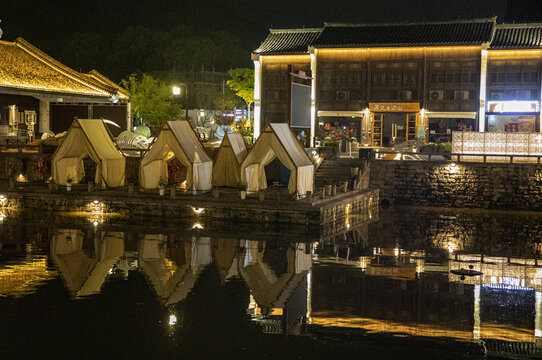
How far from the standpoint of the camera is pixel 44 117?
4441 centimetres

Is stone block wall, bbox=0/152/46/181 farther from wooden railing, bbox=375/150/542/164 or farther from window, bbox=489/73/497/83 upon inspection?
window, bbox=489/73/497/83

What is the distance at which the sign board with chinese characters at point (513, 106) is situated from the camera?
41.3m

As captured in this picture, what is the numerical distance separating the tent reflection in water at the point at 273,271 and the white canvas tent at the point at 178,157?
5.91m

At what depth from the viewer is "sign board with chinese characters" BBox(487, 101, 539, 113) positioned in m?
41.3

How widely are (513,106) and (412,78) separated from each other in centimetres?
567

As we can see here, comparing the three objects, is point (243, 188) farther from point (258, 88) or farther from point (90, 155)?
point (258, 88)

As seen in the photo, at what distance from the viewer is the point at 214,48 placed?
73.9m

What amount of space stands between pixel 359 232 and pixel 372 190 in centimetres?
787

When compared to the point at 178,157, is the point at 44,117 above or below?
above

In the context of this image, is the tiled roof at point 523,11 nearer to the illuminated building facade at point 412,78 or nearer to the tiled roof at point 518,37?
the tiled roof at point 518,37

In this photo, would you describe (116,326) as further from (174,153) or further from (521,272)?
(174,153)

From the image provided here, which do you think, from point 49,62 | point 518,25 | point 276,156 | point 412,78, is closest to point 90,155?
point 276,156

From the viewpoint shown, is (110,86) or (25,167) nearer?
(25,167)

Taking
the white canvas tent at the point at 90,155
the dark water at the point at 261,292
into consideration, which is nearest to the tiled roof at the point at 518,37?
the dark water at the point at 261,292
